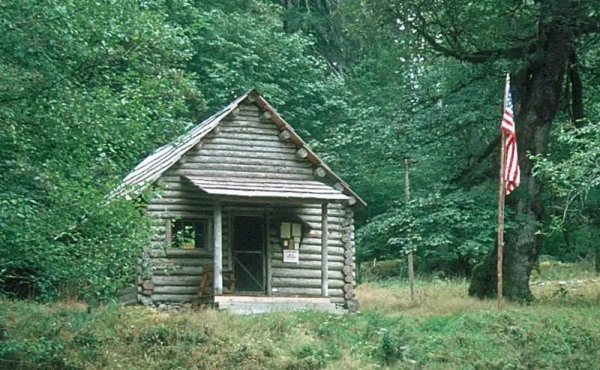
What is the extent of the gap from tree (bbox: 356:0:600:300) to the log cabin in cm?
404

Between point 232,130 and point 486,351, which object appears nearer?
point 486,351

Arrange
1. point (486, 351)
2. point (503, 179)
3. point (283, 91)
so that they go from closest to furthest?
point (486, 351) < point (503, 179) < point (283, 91)

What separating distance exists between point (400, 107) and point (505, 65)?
11.8ft

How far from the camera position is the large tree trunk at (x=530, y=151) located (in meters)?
27.7

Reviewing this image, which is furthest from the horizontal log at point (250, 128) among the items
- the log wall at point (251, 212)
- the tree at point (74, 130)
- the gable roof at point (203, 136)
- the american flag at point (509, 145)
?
the tree at point (74, 130)

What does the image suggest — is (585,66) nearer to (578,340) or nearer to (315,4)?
(578,340)

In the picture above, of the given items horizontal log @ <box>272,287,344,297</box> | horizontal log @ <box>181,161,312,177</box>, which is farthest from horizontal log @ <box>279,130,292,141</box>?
horizontal log @ <box>272,287,344,297</box>

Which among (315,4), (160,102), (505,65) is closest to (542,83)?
(505,65)

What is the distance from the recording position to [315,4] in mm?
51312

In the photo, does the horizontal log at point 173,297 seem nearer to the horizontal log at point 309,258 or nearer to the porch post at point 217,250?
the porch post at point 217,250

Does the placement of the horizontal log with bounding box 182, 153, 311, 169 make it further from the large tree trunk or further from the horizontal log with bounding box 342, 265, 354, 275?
the large tree trunk

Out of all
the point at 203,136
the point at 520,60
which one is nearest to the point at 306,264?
the point at 203,136

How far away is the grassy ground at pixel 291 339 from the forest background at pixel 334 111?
3.26 feet

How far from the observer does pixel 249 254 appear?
27766mm
